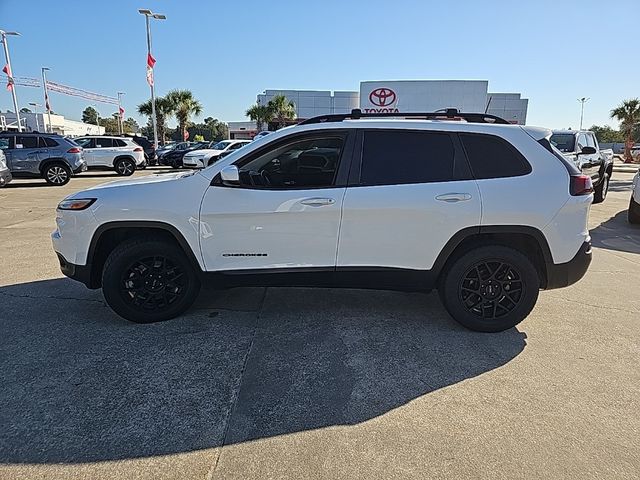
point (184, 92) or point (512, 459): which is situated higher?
point (184, 92)

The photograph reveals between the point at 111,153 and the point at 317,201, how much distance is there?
59.7 feet

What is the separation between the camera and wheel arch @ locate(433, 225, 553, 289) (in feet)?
11.5

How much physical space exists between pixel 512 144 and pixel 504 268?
1.08 meters

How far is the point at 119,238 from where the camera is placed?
3.81 meters

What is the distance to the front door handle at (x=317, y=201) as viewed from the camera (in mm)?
3480

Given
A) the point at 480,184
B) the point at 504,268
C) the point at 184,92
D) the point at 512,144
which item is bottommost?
the point at 504,268

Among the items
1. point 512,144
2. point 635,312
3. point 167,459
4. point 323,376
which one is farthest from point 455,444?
point 635,312

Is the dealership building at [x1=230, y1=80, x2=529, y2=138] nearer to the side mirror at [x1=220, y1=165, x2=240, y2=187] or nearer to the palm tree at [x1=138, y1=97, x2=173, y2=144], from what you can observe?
the palm tree at [x1=138, y1=97, x2=173, y2=144]

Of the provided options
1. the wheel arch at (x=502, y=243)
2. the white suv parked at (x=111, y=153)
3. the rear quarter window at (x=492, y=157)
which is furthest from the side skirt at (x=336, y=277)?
the white suv parked at (x=111, y=153)

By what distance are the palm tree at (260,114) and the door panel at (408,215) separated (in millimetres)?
42574

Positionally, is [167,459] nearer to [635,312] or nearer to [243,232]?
[243,232]

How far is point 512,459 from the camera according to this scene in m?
2.24

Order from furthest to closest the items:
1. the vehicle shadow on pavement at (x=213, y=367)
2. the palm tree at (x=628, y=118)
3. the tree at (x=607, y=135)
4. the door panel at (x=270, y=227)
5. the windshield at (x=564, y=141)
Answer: the tree at (x=607, y=135), the palm tree at (x=628, y=118), the windshield at (x=564, y=141), the door panel at (x=270, y=227), the vehicle shadow on pavement at (x=213, y=367)

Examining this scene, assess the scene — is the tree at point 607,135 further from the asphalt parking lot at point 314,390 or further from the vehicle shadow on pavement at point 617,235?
the asphalt parking lot at point 314,390
